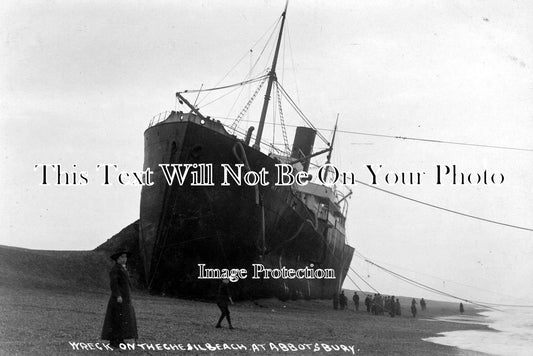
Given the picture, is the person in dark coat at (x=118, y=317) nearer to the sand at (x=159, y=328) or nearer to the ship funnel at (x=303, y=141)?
the sand at (x=159, y=328)

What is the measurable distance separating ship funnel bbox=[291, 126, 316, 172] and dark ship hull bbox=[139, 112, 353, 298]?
31.0 ft

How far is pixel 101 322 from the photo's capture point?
31.0 feet

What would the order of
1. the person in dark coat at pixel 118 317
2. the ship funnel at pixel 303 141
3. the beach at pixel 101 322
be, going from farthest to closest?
the ship funnel at pixel 303 141
the beach at pixel 101 322
the person in dark coat at pixel 118 317

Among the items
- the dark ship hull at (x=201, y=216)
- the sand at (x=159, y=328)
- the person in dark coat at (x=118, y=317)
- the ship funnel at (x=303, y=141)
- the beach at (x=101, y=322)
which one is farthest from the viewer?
the ship funnel at (x=303, y=141)

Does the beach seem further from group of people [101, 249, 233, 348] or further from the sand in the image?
group of people [101, 249, 233, 348]

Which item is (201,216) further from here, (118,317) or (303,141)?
(303,141)

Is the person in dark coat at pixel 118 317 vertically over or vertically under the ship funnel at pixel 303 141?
under

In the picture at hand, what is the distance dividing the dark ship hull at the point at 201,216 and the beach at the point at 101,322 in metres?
0.84

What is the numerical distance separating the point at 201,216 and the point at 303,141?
1279cm

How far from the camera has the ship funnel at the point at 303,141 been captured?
27.5 m

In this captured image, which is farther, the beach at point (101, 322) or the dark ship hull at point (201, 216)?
the dark ship hull at point (201, 216)

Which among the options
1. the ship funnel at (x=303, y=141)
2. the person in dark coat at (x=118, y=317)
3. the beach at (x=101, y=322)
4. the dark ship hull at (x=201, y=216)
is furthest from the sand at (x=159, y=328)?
the ship funnel at (x=303, y=141)

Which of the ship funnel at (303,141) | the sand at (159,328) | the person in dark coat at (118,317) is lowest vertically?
the sand at (159,328)

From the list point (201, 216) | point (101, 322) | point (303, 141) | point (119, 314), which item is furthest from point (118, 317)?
point (303, 141)
